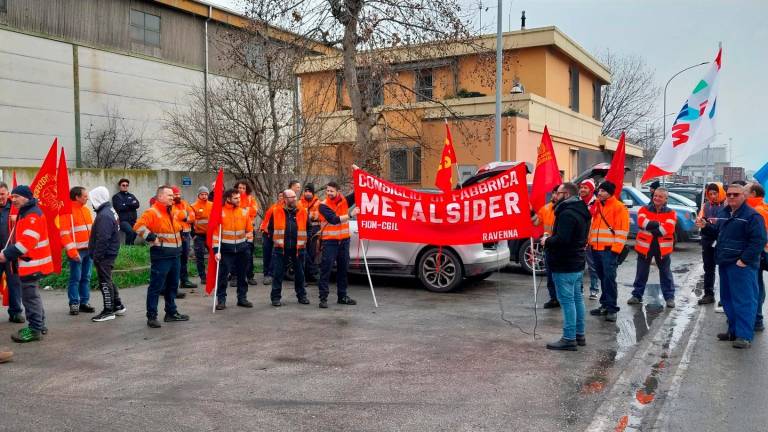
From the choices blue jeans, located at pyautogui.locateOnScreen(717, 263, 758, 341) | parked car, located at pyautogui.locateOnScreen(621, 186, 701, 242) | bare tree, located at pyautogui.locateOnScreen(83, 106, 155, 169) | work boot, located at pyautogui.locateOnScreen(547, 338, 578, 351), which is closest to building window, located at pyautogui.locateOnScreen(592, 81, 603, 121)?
Answer: parked car, located at pyautogui.locateOnScreen(621, 186, 701, 242)

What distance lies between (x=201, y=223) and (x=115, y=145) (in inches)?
435

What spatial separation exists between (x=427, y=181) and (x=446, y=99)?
3085 millimetres

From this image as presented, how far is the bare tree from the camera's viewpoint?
20.2 meters

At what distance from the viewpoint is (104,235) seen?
8.56m

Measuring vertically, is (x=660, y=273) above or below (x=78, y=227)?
below

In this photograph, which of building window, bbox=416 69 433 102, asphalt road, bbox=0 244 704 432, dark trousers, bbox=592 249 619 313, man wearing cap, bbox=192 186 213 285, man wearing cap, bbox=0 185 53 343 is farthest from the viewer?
building window, bbox=416 69 433 102

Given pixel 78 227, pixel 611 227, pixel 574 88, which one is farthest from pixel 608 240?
pixel 574 88

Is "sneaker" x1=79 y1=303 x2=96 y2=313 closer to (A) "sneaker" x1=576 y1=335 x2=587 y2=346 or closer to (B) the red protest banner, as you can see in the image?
(B) the red protest banner

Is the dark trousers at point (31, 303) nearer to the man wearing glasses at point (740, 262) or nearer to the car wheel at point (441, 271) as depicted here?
the car wheel at point (441, 271)

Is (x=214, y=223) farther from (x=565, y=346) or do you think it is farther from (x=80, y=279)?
(x=565, y=346)

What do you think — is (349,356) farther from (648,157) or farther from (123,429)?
(648,157)

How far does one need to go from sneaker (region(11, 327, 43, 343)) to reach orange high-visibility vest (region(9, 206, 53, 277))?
0.67 m

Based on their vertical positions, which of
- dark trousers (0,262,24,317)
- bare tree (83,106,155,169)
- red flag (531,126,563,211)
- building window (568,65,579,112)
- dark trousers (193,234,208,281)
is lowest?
dark trousers (0,262,24,317)

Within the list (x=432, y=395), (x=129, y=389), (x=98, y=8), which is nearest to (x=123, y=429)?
(x=129, y=389)
